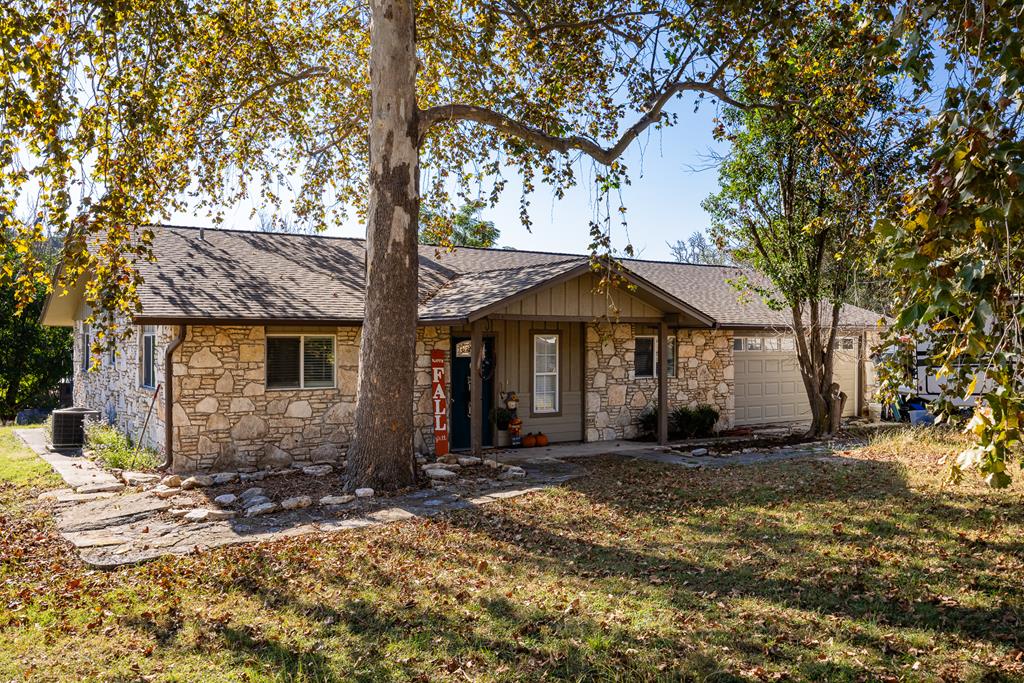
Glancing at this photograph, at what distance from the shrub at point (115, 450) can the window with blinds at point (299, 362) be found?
2.24m

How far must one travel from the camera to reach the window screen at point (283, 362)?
39.3 feet

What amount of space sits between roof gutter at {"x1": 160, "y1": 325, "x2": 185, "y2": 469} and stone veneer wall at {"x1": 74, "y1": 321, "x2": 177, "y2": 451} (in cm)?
37

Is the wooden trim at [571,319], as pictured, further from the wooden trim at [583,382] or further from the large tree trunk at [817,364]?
the large tree trunk at [817,364]

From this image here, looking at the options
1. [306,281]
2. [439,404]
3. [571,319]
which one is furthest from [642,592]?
[306,281]

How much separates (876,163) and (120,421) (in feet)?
48.6

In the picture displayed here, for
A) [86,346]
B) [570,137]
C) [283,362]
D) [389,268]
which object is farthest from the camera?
[86,346]

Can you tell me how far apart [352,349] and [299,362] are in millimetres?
914

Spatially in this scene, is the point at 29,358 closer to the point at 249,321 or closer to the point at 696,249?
the point at 249,321

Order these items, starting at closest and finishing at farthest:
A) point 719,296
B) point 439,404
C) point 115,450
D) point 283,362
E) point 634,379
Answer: point 283,362 → point 115,450 → point 439,404 → point 634,379 → point 719,296

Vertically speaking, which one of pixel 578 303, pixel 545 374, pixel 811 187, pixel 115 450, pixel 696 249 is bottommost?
pixel 115 450

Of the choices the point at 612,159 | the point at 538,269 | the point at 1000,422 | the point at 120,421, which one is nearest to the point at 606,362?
the point at 538,269

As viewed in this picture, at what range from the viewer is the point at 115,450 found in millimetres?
12375

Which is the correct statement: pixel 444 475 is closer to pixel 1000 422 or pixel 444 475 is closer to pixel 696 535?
pixel 696 535

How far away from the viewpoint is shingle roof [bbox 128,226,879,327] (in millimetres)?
11367
